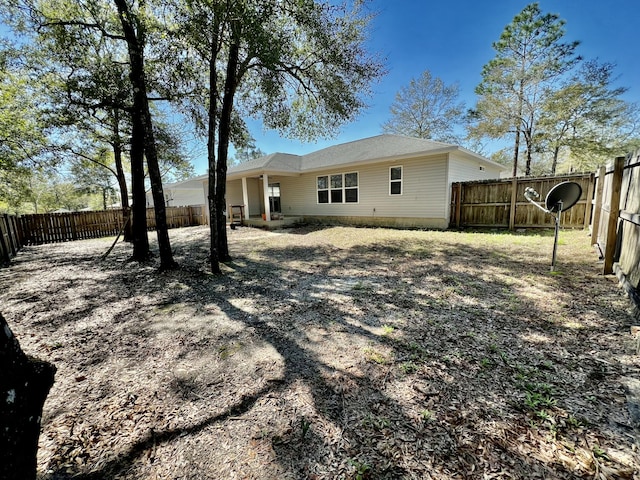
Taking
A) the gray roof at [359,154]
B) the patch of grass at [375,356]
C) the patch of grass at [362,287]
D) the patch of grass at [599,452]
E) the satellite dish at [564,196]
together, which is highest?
the gray roof at [359,154]

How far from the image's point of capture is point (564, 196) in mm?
4539

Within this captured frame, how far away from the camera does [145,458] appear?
160cm

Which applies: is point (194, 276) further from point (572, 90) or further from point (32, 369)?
point (572, 90)

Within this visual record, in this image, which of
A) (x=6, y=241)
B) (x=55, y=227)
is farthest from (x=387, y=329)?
(x=55, y=227)

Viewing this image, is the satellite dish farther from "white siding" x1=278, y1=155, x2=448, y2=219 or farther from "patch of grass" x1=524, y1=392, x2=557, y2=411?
"white siding" x1=278, y1=155, x2=448, y2=219

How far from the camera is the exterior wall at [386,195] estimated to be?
10.4 m

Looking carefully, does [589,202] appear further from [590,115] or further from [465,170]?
[590,115]

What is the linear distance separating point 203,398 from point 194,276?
3.83 metres

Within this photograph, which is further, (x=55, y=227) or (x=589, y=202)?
(x=55, y=227)

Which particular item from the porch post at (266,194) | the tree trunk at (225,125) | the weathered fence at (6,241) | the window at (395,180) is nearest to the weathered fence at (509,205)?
the window at (395,180)

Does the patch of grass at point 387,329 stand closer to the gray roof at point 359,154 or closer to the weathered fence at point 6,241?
the gray roof at point 359,154

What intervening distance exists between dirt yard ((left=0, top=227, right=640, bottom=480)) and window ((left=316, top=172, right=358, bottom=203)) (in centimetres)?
851

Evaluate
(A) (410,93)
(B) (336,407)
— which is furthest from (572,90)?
(B) (336,407)

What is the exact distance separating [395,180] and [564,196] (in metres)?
7.23
